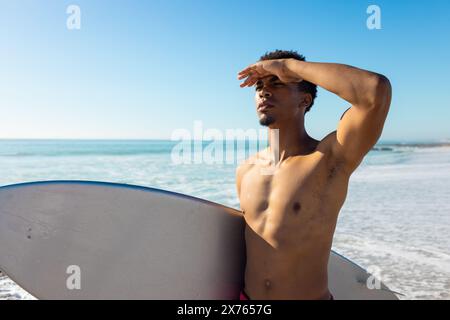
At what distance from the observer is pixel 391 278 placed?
376cm

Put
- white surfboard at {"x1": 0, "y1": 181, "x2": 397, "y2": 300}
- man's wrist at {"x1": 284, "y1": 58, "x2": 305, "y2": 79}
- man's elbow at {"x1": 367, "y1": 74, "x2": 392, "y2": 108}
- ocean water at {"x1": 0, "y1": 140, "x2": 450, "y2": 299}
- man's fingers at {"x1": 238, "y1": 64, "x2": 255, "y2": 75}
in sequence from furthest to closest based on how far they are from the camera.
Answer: ocean water at {"x1": 0, "y1": 140, "x2": 450, "y2": 299}
white surfboard at {"x1": 0, "y1": 181, "x2": 397, "y2": 300}
man's fingers at {"x1": 238, "y1": 64, "x2": 255, "y2": 75}
man's wrist at {"x1": 284, "y1": 58, "x2": 305, "y2": 79}
man's elbow at {"x1": 367, "y1": 74, "x2": 392, "y2": 108}

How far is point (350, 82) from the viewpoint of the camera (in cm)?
135

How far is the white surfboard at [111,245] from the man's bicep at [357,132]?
65cm

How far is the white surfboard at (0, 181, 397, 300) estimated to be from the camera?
1.88 metres

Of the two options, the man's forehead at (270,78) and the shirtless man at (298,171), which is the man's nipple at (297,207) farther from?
the man's forehead at (270,78)

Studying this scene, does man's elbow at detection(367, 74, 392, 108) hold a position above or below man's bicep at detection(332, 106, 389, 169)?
above

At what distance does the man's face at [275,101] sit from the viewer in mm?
1684

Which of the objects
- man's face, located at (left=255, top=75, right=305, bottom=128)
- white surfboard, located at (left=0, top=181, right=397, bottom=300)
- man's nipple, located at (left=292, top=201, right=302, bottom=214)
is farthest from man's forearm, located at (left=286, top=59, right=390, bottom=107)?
Answer: white surfboard, located at (left=0, top=181, right=397, bottom=300)

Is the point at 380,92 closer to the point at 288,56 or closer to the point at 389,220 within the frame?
the point at 288,56

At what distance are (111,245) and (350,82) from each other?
129cm

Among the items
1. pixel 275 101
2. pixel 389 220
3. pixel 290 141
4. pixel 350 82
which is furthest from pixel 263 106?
pixel 389 220

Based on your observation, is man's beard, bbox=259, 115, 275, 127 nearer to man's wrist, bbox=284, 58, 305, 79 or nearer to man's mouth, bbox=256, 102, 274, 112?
man's mouth, bbox=256, 102, 274, 112
